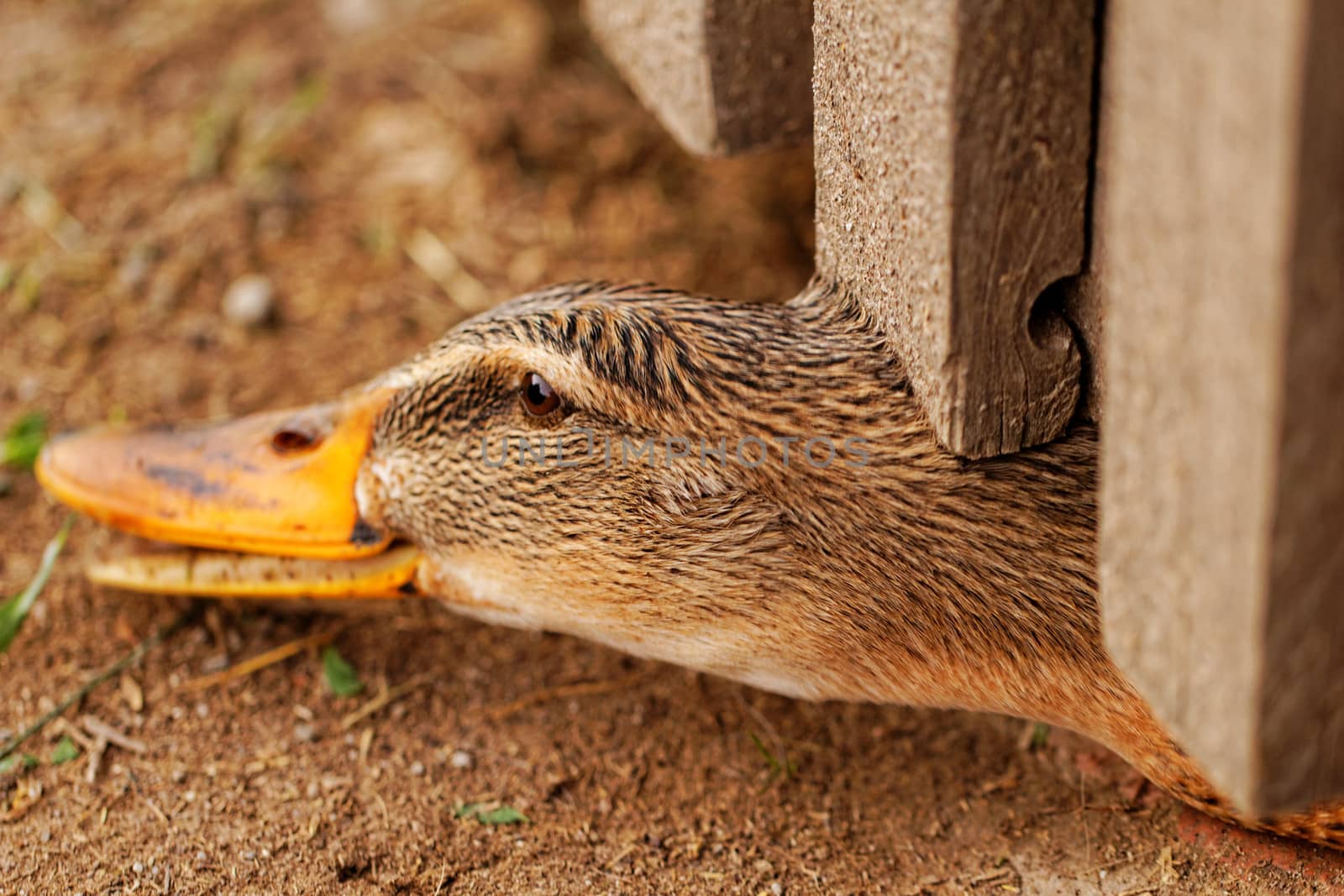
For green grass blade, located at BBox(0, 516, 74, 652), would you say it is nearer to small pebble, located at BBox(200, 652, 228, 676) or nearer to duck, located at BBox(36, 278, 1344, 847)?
small pebble, located at BBox(200, 652, 228, 676)

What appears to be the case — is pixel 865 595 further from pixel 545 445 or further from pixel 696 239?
pixel 696 239

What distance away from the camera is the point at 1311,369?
1.21 metres

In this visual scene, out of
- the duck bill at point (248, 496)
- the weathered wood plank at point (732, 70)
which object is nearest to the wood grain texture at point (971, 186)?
the weathered wood plank at point (732, 70)

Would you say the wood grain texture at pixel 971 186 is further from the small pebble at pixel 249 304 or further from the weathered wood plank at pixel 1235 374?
the small pebble at pixel 249 304

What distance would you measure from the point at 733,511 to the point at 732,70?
1.03m

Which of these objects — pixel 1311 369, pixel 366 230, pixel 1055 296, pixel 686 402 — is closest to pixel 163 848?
pixel 686 402

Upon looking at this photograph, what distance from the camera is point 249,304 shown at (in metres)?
3.72

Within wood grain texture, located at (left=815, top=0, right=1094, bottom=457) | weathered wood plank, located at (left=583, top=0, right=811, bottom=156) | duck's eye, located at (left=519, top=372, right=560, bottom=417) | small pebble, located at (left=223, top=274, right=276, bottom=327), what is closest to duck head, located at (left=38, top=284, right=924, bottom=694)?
duck's eye, located at (left=519, top=372, right=560, bottom=417)

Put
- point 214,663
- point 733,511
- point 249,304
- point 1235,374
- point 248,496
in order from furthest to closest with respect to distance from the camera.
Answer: point 249,304
point 214,663
point 248,496
point 733,511
point 1235,374

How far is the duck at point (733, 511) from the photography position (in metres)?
2.02

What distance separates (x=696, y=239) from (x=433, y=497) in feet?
6.51

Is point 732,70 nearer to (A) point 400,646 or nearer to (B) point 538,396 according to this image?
(B) point 538,396

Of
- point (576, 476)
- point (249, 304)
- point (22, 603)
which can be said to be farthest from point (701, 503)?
point (249, 304)

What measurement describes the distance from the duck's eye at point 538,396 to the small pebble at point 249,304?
1795mm
